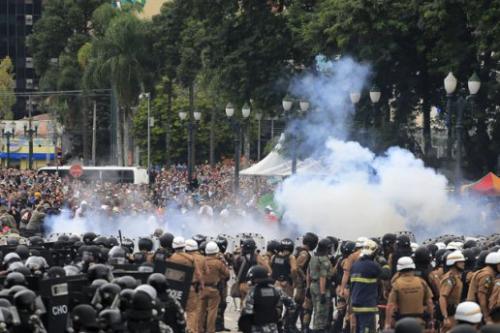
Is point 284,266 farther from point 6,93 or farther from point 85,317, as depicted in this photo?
point 6,93

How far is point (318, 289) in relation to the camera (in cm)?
2127

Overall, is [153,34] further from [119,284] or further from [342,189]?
[119,284]

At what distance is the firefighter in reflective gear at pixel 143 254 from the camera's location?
20.9 meters

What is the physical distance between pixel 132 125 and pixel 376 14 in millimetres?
44082

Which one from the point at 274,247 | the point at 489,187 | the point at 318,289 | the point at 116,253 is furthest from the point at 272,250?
the point at 489,187

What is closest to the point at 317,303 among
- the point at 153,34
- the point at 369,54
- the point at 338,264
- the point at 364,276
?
the point at 338,264

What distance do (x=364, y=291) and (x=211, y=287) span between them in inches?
135

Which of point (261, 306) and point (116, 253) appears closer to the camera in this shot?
point (261, 306)

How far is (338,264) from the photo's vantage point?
71.4ft

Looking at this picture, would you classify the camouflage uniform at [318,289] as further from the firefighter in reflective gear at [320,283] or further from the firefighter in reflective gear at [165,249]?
the firefighter in reflective gear at [165,249]

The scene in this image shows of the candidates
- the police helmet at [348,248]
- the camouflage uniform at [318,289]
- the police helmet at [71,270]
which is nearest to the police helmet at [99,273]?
the police helmet at [71,270]

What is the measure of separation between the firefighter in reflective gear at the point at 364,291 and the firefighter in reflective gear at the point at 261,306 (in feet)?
8.06

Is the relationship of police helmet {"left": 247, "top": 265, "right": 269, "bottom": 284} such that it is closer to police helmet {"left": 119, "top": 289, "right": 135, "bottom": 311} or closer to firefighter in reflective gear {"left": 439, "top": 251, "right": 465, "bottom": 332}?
police helmet {"left": 119, "top": 289, "right": 135, "bottom": 311}

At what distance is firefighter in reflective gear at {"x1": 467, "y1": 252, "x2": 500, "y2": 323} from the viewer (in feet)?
56.3
